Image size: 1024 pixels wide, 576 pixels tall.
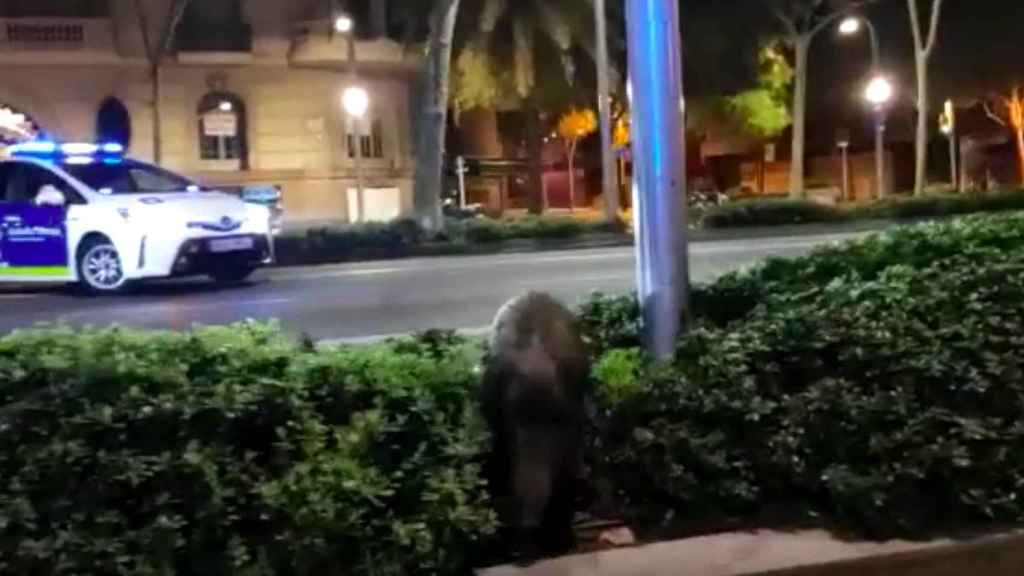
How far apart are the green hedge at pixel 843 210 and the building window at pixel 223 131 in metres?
13.7

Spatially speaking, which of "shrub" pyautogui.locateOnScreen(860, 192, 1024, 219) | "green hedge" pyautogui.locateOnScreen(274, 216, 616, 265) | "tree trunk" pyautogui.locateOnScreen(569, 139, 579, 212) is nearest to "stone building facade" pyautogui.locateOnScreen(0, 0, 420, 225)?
"green hedge" pyautogui.locateOnScreen(274, 216, 616, 265)

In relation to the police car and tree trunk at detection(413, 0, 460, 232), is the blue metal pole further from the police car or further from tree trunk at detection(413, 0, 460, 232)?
tree trunk at detection(413, 0, 460, 232)

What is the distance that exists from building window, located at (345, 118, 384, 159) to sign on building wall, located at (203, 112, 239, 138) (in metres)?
2.86

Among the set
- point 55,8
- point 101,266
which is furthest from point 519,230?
point 55,8

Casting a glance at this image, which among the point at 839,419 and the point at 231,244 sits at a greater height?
the point at 231,244

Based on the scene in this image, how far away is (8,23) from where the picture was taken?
36812 mm

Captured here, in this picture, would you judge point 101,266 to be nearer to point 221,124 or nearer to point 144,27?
point 144,27

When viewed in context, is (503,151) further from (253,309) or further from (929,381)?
(929,381)

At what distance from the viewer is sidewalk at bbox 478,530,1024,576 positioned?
5312mm

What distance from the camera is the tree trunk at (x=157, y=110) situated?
113ft

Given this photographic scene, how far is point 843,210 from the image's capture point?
31422mm

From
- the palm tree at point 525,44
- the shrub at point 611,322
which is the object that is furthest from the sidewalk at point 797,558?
the palm tree at point 525,44

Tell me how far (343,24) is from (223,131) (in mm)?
4690

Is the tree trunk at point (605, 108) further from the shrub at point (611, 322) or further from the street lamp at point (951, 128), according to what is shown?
Result: the shrub at point (611, 322)
